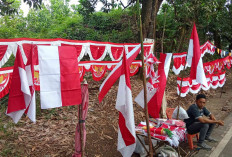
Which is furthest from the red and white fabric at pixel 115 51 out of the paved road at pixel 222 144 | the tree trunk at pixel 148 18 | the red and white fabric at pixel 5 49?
the paved road at pixel 222 144

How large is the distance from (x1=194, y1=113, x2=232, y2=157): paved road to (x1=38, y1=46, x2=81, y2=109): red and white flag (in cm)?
335

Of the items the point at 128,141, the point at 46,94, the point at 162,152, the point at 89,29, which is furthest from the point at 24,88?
the point at 89,29

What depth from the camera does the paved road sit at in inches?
179

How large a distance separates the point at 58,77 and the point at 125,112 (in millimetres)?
1229

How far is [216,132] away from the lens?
579 cm

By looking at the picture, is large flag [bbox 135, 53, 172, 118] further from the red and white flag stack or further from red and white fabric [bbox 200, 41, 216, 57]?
red and white fabric [bbox 200, 41, 216, 57]

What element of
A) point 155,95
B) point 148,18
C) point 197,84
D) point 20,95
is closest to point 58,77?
point 20,95

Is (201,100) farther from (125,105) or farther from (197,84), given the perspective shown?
(197,84)

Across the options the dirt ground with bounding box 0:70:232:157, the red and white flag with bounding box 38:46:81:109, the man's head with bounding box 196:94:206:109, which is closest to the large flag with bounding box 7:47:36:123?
the red and white flag with bounding box 38:46:81:109

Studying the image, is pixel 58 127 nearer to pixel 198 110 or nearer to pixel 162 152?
pixel 162 152

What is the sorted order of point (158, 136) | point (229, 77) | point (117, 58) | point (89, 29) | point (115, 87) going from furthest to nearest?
point (229, 77) → point (89, 29) → point (115, 87) → point (117, 58) → point (158, 136)

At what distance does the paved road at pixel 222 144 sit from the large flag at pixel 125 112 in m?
2.26

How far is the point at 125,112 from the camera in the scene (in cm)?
319

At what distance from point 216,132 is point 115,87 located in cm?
431
